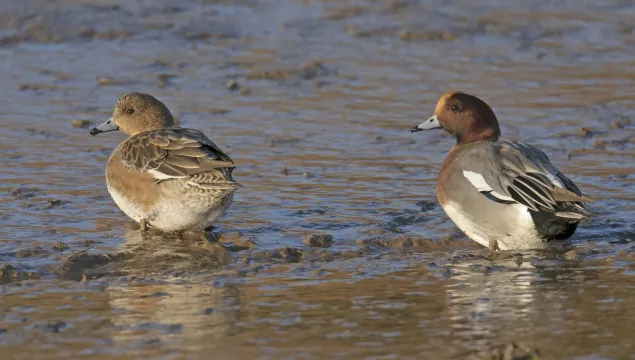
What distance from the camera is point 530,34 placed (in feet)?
43.5

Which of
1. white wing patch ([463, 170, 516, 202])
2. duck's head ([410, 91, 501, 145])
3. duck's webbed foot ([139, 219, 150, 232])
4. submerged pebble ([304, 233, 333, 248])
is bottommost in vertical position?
duck's webbed foot ([139, 219, 150, 232])

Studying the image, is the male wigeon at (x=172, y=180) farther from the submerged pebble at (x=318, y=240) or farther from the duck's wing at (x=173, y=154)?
the submerged pebble at (x=318, y=240)

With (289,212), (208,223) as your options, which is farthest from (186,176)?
(289,212)

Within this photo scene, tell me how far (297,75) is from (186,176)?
4.41 m

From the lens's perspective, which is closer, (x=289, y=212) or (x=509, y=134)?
(x=289, y=212)

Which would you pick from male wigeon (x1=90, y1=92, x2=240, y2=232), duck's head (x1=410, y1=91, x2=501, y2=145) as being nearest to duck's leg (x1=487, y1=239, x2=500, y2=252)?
duck's head (x1=410, y1=91, x2=501, y2=145)

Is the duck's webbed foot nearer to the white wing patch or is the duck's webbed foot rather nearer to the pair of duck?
the pair of duck

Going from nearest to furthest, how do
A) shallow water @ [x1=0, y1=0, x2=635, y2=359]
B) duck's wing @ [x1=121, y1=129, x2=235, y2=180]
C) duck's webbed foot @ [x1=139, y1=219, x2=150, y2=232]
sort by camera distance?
shallow water @ [x1=0, y1=0, x2=635, y2=359]
duck's wing @ [x1=121, y1=129, x2=235, y2=180]
duck's webbed foot @ [x1=139, y1=219, x2=150, y2=232]

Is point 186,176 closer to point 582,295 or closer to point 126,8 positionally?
point 582,295

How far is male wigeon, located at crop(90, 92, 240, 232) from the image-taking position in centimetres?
714

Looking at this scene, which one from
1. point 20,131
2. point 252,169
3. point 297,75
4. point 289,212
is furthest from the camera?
point 297,75

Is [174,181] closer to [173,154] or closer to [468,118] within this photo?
[173,154]

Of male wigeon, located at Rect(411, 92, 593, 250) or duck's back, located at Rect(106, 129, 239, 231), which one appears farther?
duck's back, located at Rect(106, 129, 239, 231)

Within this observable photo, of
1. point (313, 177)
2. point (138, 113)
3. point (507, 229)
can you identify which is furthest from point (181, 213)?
point (507, 229)
